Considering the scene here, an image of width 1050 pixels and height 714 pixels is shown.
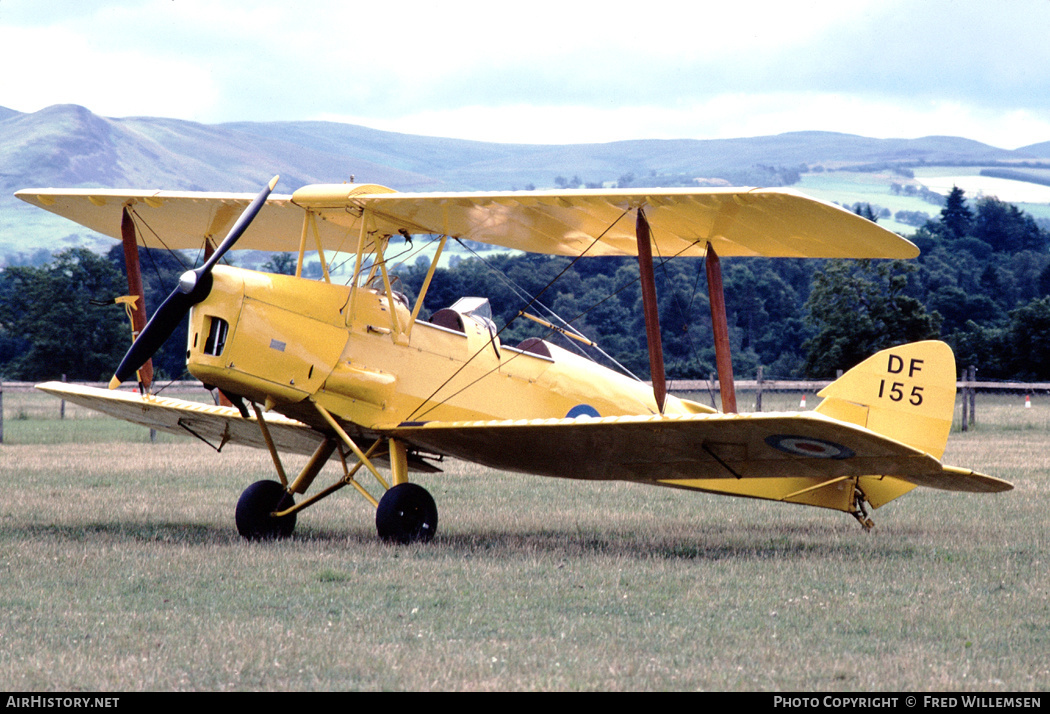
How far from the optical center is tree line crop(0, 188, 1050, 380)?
35375 mm

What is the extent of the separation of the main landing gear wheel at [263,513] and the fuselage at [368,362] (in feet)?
2.60

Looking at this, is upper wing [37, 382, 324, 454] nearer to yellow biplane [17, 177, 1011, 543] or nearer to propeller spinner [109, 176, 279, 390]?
yellow biplane [17, 177, 1011, 543]

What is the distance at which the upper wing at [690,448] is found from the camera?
8.36 m

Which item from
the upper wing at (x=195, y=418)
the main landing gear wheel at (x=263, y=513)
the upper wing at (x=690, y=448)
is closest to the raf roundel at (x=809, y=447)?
the upper wing at (x=690, y=448)

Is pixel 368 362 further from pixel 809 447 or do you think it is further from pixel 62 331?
pixel 62 331

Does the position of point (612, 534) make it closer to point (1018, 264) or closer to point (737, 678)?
point (737, 678)

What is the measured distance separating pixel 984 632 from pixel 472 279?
33.8 m

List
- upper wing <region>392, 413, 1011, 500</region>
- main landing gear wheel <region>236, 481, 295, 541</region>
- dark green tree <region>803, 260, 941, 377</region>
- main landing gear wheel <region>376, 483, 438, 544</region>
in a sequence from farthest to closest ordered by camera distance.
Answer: dark green tree <region>803, 260, 941, 377</region> < main landing gear wheel <region>236, 481, 295, 541</region> < main landing gear wheel <region>376, 483, 438, 544</region> < upper wing <region>392, 413, 1011, 500</region>

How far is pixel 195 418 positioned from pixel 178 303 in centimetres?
272

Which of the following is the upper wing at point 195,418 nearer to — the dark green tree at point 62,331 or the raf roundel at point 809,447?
the raf roundel at point 809,447

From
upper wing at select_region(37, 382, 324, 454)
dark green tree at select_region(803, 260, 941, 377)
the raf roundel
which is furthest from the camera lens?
dark green tree at select_region(803, 260, 941, 377)

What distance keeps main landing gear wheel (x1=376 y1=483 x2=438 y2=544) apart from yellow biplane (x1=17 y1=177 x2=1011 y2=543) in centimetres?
1

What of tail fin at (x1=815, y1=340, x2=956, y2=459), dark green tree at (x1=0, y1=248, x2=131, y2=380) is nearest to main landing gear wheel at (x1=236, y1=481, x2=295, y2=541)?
tail fin at (x1=815, y1=340, x2=956, y2=459)

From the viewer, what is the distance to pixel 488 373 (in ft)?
34.1
